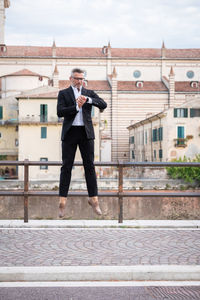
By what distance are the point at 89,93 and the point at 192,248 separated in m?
2.33

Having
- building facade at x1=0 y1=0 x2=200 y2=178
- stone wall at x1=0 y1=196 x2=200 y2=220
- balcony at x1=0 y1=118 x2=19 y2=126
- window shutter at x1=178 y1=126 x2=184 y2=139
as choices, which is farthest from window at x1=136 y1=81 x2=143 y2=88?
stone wall at x1=0 y1=196 x2=200 y2=220

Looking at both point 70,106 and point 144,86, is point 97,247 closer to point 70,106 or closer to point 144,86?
point 70,106

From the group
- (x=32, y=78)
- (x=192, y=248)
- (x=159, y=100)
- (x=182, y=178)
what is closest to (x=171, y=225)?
(x=192, y=248)

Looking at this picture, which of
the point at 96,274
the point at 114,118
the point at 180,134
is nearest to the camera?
the point at 96,274

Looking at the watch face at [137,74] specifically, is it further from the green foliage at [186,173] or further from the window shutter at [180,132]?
the green foliage at [186,173]

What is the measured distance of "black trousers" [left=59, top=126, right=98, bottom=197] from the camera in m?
5.52

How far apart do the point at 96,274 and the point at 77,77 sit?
2.46 meters

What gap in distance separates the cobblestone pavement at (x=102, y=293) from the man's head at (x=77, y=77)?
2.60 m

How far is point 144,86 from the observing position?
221ft

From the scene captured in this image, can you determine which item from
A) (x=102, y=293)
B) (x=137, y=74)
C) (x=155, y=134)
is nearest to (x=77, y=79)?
(x=102, y=293)

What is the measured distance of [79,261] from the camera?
4.58 m

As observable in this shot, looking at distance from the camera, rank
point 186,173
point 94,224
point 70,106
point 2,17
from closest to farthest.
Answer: point 70,106
point 94,224
point 186,173
point 2,17

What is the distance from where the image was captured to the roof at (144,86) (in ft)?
217

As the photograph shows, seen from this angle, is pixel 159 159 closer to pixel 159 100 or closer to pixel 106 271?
pixel 159 100
